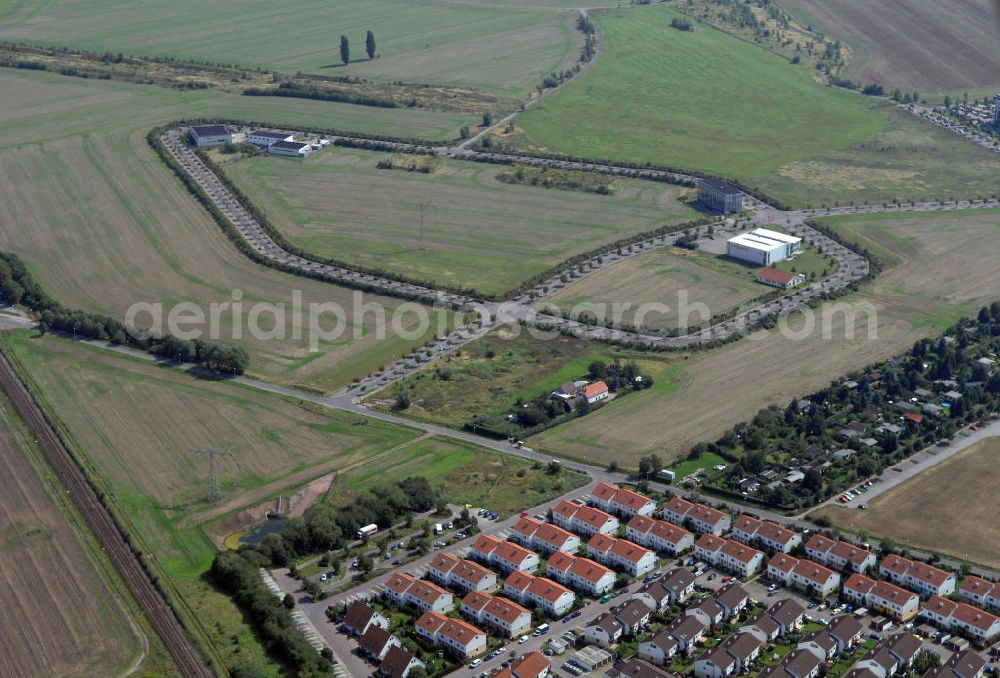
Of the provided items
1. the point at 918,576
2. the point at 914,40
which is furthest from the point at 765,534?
the point at 914,40

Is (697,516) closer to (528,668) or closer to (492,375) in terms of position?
(528,668)

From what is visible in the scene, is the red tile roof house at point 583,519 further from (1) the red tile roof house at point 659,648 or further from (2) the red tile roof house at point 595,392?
(2) the red tile roof house at point 595,392

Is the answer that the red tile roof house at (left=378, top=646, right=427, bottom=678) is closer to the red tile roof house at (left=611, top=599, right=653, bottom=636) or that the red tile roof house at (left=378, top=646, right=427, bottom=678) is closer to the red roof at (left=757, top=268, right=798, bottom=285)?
the red tile roof house at (left=611, top=599, right=653, bottom=636)

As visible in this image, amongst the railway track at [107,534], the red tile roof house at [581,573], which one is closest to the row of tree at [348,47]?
the railway track at [107,534]

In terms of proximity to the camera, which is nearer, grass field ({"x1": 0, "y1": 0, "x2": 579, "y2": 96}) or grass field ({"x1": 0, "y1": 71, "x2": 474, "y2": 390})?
grass field ({"x1": 0, "y1": 71, "x2": 474, "y2": 390})

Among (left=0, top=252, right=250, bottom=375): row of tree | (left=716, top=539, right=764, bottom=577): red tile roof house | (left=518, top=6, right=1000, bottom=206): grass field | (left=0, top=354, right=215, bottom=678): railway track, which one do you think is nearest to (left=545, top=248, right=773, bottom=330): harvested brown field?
(left=518, top=6, right=1000, bottom=206): grass field

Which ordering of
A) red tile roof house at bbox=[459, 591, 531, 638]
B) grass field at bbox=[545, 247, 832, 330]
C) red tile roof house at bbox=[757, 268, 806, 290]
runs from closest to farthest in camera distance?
red tile roof house at bbox=[459, 591, 531, 638] < grass field at bbox=[545, 247, 832, 330] < red tile roof house at bbox=[757, 268, 806, 290]

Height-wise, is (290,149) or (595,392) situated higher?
(290,149)
